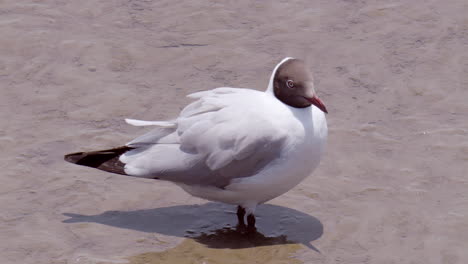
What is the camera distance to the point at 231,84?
358 inches

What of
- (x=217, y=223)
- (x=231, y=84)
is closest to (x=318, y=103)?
(x=217, y=223)

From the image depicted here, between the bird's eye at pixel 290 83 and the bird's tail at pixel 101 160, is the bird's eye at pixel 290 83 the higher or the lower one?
the higher one

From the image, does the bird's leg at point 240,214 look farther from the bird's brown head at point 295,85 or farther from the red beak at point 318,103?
the red beak at point 318,103

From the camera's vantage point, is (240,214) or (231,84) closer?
(240,214)

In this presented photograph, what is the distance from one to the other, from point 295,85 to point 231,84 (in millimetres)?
2572

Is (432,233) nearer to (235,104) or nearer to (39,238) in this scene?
(235,104)

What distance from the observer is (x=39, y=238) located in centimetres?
671

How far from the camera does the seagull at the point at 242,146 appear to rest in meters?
6.42

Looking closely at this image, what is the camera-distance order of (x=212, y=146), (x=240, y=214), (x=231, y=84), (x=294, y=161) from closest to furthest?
(x=294, y=161), (x=212, y=146), (x=240, y=214), (x=231, y=84)

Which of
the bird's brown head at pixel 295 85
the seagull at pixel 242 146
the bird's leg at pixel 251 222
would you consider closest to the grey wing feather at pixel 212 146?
the seagull at pixel 242 146

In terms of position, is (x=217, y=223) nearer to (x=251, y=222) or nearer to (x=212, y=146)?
(x=251, y=222)

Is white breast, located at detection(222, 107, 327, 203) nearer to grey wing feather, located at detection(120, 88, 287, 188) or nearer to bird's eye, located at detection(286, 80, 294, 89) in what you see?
grey wing feather, located at detection(120, 88, 287, 188)

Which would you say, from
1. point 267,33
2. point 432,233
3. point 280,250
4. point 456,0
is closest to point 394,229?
point 432,233

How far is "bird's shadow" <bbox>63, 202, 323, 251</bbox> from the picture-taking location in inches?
269
